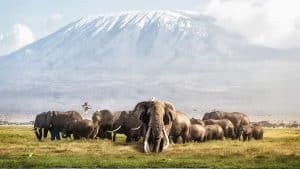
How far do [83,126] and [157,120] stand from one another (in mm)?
18101

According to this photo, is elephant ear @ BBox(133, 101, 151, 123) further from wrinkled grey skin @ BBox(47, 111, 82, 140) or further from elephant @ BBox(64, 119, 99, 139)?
wrinkled grey skin @ BBox(47, 111, 82, 140)

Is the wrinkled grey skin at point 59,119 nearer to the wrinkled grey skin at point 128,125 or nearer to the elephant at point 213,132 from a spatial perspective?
the wrinkled grey skin at point 128,125

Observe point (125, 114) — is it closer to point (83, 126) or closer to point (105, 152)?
point (83, 126)

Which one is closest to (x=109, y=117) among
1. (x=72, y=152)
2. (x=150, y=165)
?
(x=72, y=152)

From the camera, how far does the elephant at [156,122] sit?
48844mm

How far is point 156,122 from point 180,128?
934 cm

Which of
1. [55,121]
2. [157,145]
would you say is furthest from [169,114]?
[55,121]

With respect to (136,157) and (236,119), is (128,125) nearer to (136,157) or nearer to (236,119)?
(136,157)

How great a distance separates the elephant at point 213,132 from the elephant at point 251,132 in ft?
22.3

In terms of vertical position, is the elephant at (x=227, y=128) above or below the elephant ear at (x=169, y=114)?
below

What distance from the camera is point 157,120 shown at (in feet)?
163

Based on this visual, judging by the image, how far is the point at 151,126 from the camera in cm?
4947

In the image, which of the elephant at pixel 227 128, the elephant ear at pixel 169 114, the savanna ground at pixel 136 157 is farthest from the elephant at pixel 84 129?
the elephant ear at pixel 169 114

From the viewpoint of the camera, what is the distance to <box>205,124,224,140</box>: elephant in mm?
66250
